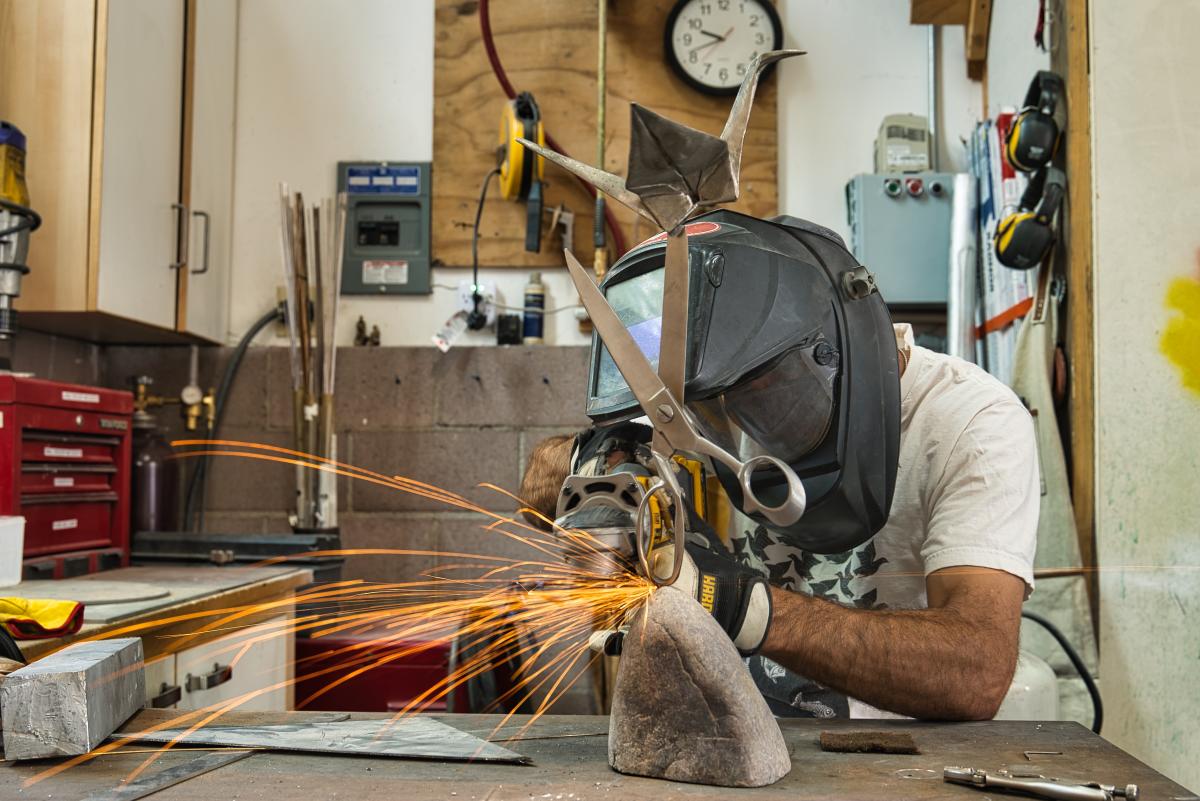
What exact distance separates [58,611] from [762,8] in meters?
2.68

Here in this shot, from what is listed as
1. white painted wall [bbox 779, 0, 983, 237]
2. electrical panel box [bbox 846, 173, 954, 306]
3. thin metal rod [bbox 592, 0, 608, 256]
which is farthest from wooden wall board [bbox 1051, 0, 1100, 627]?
thin metal rod [bbox 592, 0, 608, 256]

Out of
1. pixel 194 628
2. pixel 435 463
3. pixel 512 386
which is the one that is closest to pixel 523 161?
pixel 512 386

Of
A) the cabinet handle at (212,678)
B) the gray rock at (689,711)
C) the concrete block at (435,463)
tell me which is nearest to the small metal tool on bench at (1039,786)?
the gray rock at (689,711)

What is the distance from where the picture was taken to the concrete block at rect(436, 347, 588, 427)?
10.3 feet

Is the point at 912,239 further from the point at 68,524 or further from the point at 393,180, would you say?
the point at 68,524

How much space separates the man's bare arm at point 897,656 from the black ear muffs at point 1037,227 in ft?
4.20

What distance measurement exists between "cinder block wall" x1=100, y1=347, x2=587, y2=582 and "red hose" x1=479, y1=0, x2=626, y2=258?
0.38 meters

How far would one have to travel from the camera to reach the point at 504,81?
3186 mm

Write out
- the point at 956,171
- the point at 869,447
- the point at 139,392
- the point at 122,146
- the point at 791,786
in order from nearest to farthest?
1. the point at 791,786
2. the point at 869,447
3. the point at 122,146
4. the point at 139,392
5. the point at 956,171

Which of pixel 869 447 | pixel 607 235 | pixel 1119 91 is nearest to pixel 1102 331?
pixel 1119 91

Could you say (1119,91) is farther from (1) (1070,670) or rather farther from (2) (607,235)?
(2) (607,235)

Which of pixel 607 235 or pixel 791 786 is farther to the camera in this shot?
pixel 607 235

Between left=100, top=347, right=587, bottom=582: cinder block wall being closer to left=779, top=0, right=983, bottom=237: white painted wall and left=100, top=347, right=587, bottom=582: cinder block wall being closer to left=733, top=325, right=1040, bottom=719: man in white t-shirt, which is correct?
left=779, top=0, right=983, bottom=237: white painted wall

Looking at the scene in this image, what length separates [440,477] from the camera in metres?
3.14
